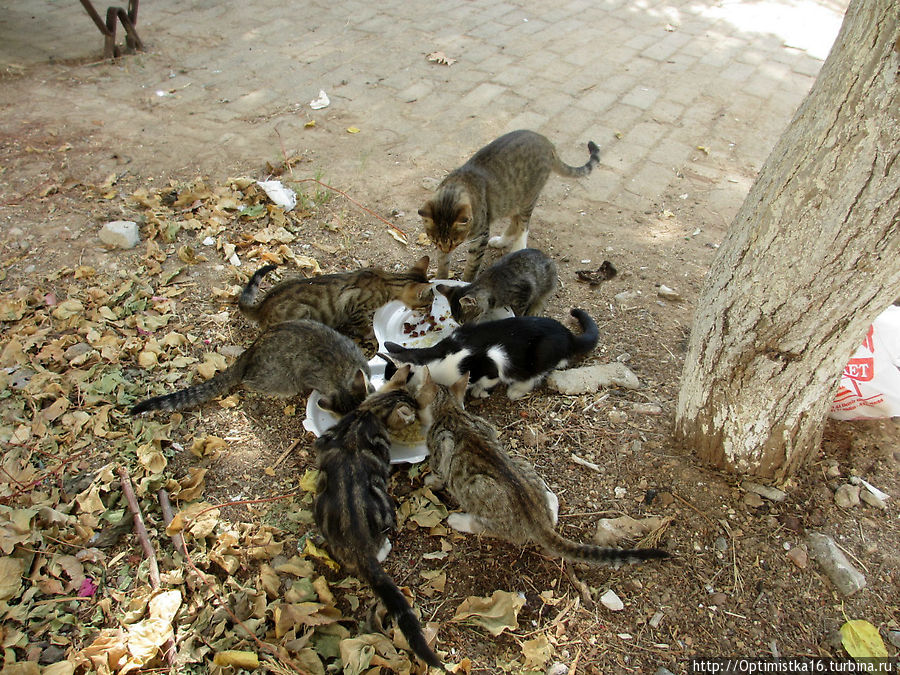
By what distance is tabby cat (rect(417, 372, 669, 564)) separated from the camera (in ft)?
9.11

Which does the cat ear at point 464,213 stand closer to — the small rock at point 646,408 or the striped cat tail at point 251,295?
the striped cat tail at point 251,295

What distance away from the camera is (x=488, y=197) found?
16.2 ft

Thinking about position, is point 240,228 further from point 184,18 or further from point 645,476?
point 184,18

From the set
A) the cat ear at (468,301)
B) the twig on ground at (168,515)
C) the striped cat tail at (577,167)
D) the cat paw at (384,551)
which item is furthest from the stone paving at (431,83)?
the cat paw at (384,551)

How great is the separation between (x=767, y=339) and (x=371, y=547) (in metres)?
2.07

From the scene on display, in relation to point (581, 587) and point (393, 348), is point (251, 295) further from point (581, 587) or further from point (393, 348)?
point (581, 587)

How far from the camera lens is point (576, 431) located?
11.9ft

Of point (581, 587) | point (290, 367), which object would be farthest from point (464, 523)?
point (290, 367)

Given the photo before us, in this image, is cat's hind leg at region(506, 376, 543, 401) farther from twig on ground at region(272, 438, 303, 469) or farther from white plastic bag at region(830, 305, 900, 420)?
white plastic bag at region(830, 305, 900, 420)

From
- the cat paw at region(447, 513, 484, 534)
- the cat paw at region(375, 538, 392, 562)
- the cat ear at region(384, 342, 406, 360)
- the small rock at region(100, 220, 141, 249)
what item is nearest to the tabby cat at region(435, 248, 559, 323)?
the cat ear at region(384, 342, 406, 360)

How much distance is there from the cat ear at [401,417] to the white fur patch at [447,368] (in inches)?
19.4

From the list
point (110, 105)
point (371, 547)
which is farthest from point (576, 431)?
point (110, 105)

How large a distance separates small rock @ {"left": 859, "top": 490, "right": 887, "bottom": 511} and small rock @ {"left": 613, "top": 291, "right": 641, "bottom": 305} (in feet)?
6.66

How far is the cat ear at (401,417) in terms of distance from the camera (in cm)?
329
